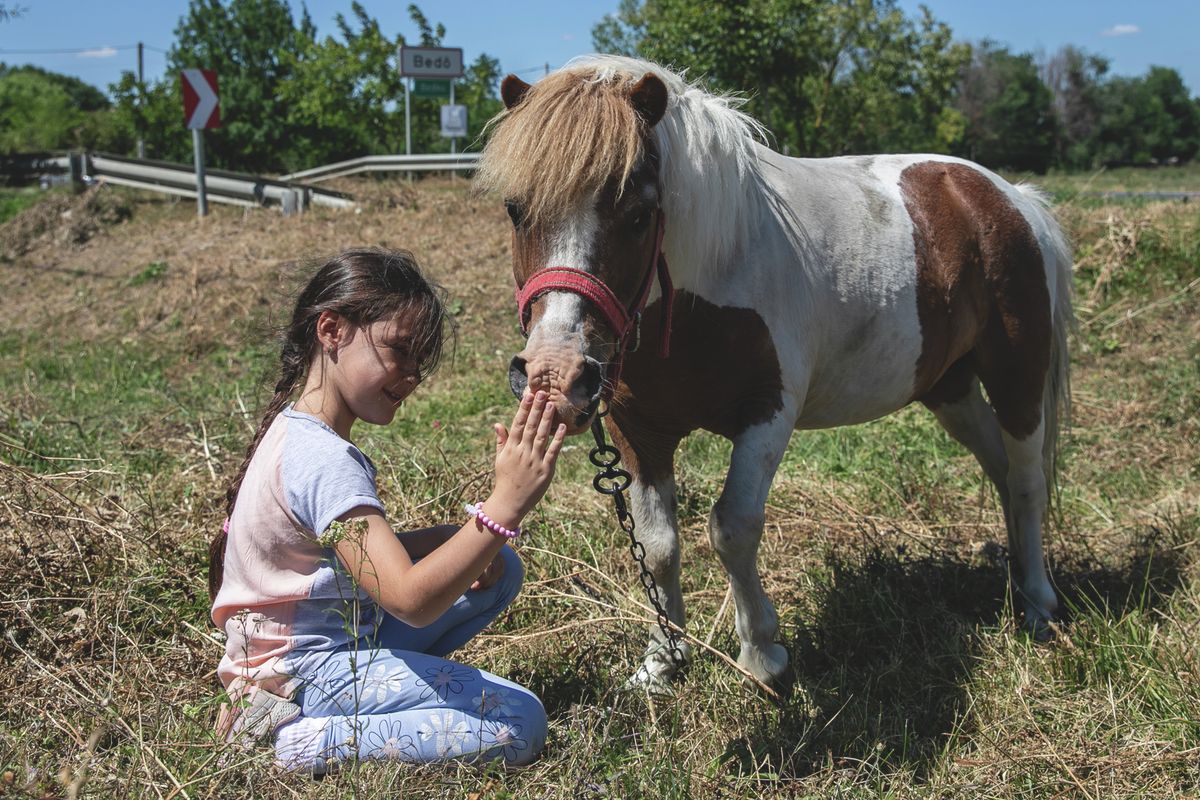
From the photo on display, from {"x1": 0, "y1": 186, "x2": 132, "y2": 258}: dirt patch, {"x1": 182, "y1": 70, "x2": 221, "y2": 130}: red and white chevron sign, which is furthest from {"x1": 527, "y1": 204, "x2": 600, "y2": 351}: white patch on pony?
{"x1": 0, "y1": 186, "x2": 132, "y2": 258}: dirt patch

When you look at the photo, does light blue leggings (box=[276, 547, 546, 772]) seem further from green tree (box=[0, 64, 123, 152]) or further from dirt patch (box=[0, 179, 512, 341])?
green tree (box=[0, 64, 123, 152])

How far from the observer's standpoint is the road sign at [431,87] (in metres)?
14.0

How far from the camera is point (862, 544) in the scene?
389 cm

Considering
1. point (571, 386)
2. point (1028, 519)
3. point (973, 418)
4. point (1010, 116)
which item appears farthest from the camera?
point (1010, 116)

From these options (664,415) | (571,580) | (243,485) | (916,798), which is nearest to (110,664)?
(243,485)

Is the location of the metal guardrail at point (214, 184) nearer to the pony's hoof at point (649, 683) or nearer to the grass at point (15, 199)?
the grass at point (15, 199)

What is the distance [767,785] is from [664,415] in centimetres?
106

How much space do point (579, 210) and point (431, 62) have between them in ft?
40.9

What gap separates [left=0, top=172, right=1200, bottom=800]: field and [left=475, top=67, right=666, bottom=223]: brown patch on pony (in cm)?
75

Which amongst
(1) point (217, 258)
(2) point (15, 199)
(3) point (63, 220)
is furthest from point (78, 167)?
(1) point (217, 258)

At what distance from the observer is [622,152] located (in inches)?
88.9

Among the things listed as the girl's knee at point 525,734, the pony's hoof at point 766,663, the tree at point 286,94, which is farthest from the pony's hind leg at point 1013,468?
the tree at point 286,94

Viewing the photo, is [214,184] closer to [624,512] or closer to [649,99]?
[624,512]

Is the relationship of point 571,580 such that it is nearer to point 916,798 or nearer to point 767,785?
point 767,785
